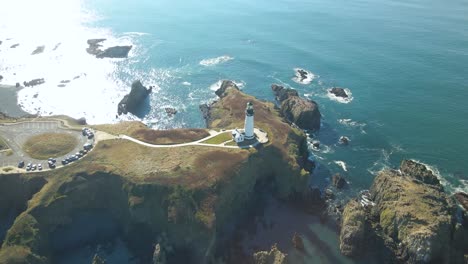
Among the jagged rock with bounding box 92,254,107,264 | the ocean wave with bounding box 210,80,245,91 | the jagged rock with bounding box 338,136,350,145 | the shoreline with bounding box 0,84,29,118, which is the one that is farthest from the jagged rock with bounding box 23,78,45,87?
the jagged rock with bounding box 338,136,350,145


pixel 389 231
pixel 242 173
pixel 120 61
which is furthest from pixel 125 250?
pixel 120 61

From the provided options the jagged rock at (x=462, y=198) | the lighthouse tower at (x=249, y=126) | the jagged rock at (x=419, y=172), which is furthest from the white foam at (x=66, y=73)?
the jagged rock at (x=462, y=198)

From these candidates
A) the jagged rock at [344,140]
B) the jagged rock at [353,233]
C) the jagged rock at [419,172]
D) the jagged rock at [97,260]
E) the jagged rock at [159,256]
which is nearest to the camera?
the jagged rock at [97,260]

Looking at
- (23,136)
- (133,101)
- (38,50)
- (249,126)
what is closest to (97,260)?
(23,136)

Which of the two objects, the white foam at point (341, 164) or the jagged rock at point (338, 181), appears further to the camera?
the white foam at point (341, 164)

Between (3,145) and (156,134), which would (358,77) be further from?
(3,145)

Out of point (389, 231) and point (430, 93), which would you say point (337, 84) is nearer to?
point (430, 93)

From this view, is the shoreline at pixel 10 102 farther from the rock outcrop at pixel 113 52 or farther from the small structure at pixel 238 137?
the small structure at pixel 238 137
